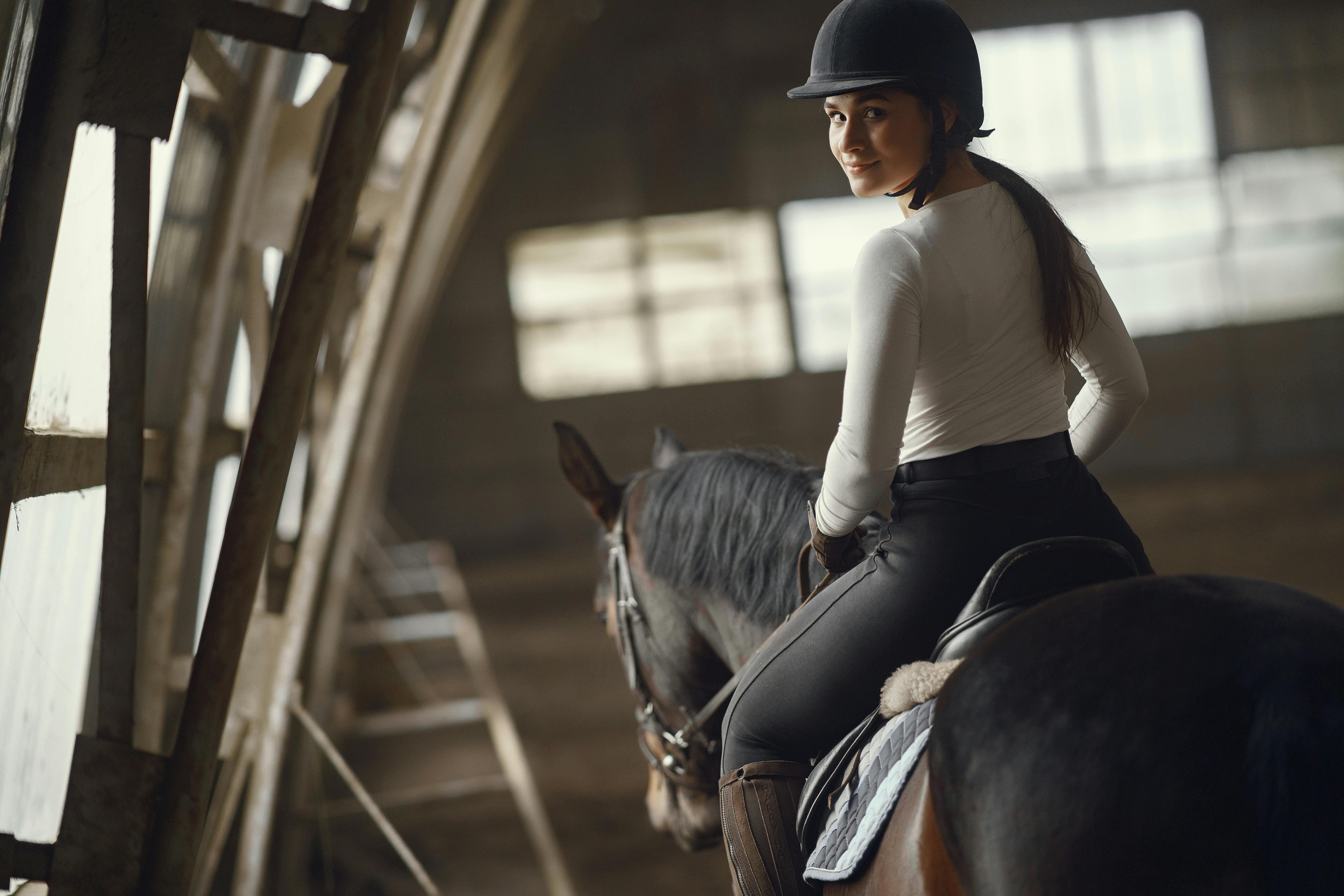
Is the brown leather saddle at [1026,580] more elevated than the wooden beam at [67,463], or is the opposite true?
the wooden beam at [67,463]

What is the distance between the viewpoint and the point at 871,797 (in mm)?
1016

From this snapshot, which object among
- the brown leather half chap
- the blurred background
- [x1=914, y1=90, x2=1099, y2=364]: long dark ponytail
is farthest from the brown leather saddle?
the blurred background

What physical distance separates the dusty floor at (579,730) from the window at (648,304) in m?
2.57

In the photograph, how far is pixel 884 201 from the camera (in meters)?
11.4

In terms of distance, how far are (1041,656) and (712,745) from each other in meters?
0.86

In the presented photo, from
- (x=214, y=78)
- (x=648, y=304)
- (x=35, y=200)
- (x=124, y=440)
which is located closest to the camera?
(x=35, y=200)

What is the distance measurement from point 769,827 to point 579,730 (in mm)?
4665

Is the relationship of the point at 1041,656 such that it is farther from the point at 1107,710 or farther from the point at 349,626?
the point at 349,626

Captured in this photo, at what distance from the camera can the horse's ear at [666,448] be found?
1855 mm

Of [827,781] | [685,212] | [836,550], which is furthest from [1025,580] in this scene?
[685,212]

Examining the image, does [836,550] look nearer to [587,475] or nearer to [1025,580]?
[1025,580]

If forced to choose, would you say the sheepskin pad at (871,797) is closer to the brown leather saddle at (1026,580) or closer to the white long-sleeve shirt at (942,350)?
the brown leather saddle at (1026,580)

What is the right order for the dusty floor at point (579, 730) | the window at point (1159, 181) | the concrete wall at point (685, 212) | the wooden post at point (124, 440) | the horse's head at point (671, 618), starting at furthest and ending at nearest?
the concrete wall at point (685, 212) < the window at point (1159, 181) < the dusty floor at point (579, 730) < the horse's head at point (671, 618) < the wooden post at point (124, 440)

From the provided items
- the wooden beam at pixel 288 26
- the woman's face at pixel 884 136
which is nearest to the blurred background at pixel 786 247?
the wooden beam at pixel 288 26
